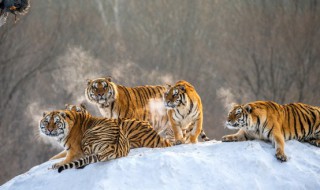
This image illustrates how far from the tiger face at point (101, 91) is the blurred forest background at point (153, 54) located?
25.7 feet

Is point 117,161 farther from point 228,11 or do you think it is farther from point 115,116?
point 228,11

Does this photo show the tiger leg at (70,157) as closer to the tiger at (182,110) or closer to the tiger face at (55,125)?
the tiger face at (55,125)

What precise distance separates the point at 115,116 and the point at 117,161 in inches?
77.7

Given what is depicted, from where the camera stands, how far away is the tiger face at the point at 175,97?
810cm

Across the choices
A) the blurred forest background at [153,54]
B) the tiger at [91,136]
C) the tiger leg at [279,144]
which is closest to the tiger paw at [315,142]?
the tiger leg at [279,144]

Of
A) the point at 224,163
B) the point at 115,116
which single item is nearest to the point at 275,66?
the point at 115,116

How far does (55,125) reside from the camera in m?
7.34

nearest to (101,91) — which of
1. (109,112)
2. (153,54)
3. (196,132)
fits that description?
(109,112)

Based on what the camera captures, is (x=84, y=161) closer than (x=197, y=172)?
No

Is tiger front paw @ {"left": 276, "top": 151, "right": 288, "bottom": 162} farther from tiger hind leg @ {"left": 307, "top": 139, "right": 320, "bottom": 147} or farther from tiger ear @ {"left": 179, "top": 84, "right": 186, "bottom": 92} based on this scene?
tiger ear @ {"left": 179, "top": 84, "right": 186, "bottom": 92}

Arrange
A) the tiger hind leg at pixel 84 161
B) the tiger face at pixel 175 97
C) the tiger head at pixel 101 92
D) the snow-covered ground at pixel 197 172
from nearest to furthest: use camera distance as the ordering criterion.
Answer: the snow-covered ground at pixel 197 172, the tiger hind leg at pixel 84 161, the tiger face at pixel 175 97, the tiger head at pixel 101 92

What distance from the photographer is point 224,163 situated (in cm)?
693

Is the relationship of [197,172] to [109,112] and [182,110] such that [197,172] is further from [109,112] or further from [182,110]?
[109,112]

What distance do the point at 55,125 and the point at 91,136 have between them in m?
0.43
